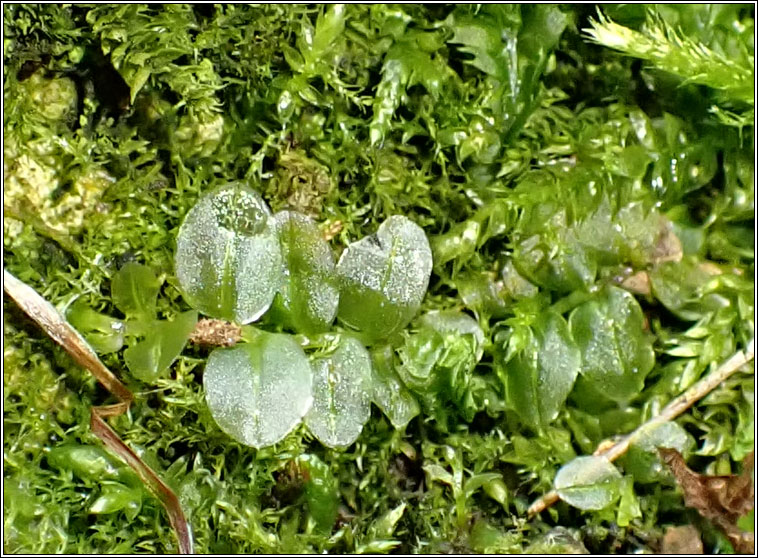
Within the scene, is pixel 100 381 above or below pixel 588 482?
above

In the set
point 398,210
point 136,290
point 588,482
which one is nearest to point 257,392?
point 136,290

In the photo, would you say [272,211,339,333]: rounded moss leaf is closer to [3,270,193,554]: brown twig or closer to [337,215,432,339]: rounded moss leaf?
[337,215,432,339]: rounded moss leaf

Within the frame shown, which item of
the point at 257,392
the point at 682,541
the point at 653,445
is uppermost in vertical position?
the point at 257,392

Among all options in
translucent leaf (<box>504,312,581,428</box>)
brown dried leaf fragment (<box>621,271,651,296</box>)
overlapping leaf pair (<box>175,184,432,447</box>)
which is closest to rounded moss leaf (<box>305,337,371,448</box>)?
overlapping leaf pair (<box>175,184,432,447</box>)

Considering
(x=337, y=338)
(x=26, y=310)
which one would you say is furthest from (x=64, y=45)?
(x=337, y=338)

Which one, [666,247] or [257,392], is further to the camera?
[666,247]

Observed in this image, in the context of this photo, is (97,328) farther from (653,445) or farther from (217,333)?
(653,445)
